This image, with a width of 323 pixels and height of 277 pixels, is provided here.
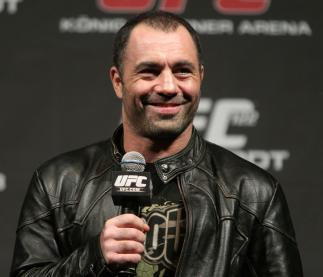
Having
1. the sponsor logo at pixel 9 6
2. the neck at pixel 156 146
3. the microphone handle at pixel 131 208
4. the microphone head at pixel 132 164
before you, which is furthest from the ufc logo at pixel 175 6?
the microphone handle at pixel 131 208

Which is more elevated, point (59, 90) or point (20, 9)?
point (20, 9)

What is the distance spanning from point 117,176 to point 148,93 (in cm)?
32

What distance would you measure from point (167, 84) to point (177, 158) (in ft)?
0.62

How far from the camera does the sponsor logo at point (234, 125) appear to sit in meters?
2.84

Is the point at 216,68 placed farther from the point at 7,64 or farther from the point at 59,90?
the point at 7,64

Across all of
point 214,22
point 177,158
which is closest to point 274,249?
point 177,158

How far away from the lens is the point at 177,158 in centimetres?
177

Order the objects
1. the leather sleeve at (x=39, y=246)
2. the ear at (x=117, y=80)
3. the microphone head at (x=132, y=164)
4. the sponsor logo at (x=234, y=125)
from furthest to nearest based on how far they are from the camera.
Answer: the sponsor logo at (x=234, y=125) → the ear at (x=117, y=80) → the leather sleeve at (x=39, y=246) → the microphone head at (x=132, y=164)

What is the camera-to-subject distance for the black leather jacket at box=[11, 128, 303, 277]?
1679 millimetres

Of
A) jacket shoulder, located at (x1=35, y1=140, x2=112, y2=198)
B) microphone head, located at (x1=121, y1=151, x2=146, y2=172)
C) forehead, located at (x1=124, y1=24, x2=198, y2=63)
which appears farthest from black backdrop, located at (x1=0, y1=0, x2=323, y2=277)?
microphone head, located at (x1=121, y1=151, x2=146, y2=172)

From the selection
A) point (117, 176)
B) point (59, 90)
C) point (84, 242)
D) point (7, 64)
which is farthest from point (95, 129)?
point (117, 176)

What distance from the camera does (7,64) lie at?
9.43ft

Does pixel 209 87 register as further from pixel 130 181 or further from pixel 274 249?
pixel 130 181

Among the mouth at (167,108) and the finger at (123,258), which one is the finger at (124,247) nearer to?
the finger at (123,258)
